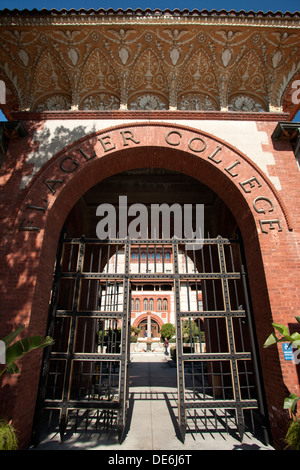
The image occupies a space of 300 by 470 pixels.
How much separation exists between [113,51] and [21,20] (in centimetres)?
204

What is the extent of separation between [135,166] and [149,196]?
2.67 meters

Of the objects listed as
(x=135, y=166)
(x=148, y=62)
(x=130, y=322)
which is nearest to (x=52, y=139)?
(x=135, y=166)

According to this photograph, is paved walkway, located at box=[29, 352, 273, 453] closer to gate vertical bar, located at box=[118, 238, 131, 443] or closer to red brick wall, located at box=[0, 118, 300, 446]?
gate vertical bar, located at box=[118, 238, 131, 443]

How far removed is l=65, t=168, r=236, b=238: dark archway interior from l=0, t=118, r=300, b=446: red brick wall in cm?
223

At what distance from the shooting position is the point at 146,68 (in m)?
6.09

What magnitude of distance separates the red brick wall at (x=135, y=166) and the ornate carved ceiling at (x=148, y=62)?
3.41 ft

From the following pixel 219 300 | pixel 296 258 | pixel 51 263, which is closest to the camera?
pixel 296 258

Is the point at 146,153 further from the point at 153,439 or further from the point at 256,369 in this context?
the point at 153,439

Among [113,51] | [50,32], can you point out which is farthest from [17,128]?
[113,51]

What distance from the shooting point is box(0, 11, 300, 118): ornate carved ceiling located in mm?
5516

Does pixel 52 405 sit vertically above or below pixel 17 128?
below

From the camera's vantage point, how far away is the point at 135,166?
19.9ft

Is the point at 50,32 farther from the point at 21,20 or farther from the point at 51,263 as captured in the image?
the point at 51,263

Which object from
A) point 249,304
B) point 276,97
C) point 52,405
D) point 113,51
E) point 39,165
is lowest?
point 52,405
